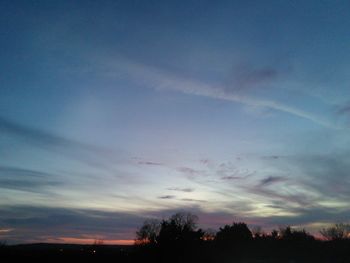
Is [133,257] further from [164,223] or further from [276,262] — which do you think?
[276,262]

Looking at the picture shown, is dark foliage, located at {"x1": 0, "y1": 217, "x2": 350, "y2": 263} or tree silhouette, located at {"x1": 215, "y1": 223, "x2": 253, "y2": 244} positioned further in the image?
tree silhouette, located at {"x1": 215, "y1": 223, "x2": 253, "y2": 244}

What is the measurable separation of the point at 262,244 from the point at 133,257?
4119 centimetres

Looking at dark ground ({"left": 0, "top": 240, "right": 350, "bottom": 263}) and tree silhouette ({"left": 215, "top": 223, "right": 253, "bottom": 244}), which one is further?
tree silhouette ({"left": 215, "top": 223, "right": 253, "bottom": 244})

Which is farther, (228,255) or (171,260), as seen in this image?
(228,255)

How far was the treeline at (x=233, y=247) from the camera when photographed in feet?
241

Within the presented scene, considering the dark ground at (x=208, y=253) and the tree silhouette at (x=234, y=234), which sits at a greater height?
the tree silhouette at (x=234, y=234)

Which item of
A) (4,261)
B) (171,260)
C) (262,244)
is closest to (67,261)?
(4,261)

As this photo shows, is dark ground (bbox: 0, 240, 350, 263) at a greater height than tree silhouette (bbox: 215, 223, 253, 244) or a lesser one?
lesser

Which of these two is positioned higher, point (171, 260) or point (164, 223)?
point (164, 223)

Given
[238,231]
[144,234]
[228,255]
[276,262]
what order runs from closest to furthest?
[276,262]
[228,255]
[238,231]
[144,234]

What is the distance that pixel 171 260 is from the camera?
71.0 metres

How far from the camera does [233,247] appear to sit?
95.3 meters

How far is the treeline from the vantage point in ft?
241

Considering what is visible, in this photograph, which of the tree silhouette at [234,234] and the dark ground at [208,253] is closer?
the dark ground at [208,253]
